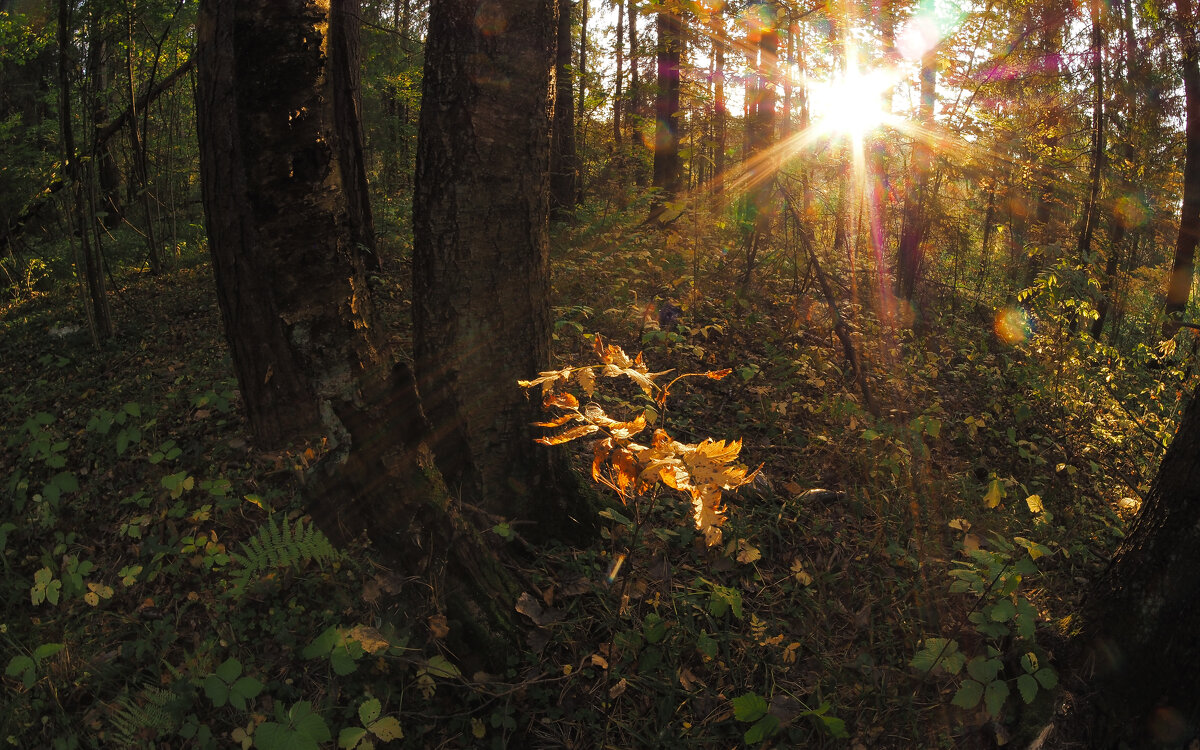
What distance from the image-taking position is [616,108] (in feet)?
55.3

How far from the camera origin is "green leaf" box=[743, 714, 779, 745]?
75.4 inches

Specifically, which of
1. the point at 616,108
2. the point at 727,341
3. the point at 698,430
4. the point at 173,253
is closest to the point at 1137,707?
the point at 698,430

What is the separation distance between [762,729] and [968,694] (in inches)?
30.1

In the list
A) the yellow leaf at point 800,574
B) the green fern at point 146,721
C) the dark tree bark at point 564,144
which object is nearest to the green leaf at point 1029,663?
the yellow leaf at point 800,574

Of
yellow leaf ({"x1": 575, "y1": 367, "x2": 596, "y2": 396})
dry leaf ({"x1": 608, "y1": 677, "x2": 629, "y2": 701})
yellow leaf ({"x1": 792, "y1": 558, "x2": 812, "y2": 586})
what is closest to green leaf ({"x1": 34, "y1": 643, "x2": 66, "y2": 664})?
dry leaf ({"x1": 608, "y1": 677, "x2": 629, "y2": 701})

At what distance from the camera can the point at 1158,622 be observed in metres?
2.11

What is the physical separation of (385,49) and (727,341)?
654 cm

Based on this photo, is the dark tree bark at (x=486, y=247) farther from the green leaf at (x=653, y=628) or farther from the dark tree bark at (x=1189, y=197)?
the dark tree bark at (x=1189, y=197)

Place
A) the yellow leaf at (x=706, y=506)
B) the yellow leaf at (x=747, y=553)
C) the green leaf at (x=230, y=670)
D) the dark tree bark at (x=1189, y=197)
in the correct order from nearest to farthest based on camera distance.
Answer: the yellow leaf at (x=706, y=506)
the green leaf at (x=230, y=670)
the yellow leaf at (x=747, y=553)
the dark tree bark at (x=1189, y=197)

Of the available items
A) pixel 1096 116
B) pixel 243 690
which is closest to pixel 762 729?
pixel 243 690

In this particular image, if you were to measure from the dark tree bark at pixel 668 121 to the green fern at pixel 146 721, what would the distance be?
787 centimetres

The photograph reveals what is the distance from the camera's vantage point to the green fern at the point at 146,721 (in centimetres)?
221

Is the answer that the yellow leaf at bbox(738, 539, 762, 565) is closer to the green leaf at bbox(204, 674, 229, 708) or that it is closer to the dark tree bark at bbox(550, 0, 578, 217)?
the green leaf at bbox(204, 674, 229, 708)

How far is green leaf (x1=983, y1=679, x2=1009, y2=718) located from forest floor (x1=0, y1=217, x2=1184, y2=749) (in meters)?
0.01
